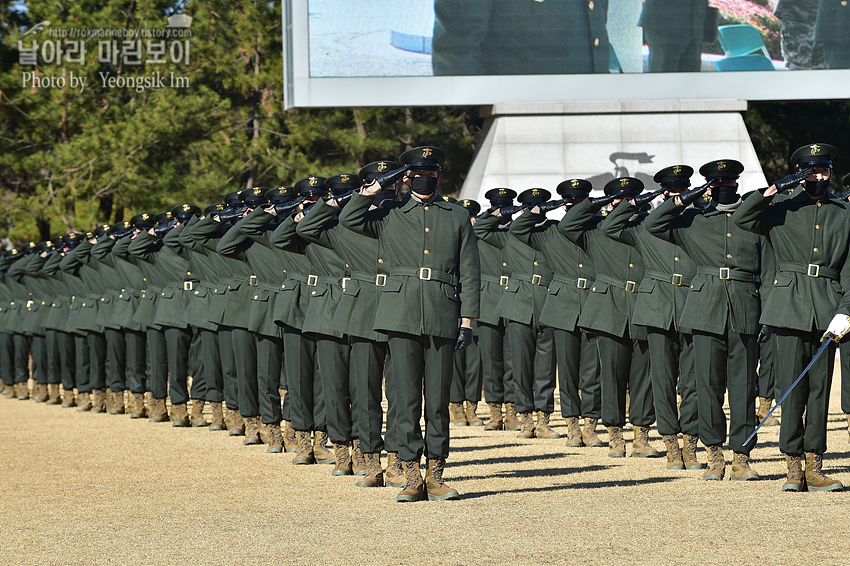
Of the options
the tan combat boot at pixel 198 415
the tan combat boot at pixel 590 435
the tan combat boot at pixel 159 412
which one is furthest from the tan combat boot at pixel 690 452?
the tan combat boot at pixel 159 412

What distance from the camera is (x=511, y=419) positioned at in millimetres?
12500

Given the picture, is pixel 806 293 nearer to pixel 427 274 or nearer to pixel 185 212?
pixel 427 274

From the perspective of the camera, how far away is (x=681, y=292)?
9188mm

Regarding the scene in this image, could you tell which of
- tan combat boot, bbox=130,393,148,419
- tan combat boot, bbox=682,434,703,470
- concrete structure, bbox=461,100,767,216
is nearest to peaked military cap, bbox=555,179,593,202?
tan combat boot, bbox=682,434,703,470

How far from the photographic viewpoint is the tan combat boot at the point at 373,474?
8.42 metres

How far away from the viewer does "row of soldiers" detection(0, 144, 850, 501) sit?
308 inches

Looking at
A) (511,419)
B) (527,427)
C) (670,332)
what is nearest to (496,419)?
(511,419)

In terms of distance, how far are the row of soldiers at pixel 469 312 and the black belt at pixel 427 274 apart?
1cm

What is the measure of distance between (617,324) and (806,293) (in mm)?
2365

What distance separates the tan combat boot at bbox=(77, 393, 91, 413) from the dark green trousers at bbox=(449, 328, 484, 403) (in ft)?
17.3

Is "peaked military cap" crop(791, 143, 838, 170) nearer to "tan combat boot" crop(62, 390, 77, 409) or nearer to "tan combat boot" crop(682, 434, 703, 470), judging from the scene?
"tan combat boot" crop(682, 434, 703, 470)

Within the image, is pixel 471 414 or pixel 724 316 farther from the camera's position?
pixel 471 414

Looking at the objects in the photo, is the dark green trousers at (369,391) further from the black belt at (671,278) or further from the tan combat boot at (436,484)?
the black belt at (671,278)

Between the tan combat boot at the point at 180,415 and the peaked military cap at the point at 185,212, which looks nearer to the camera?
the peaked military cap at the point at 185,212
